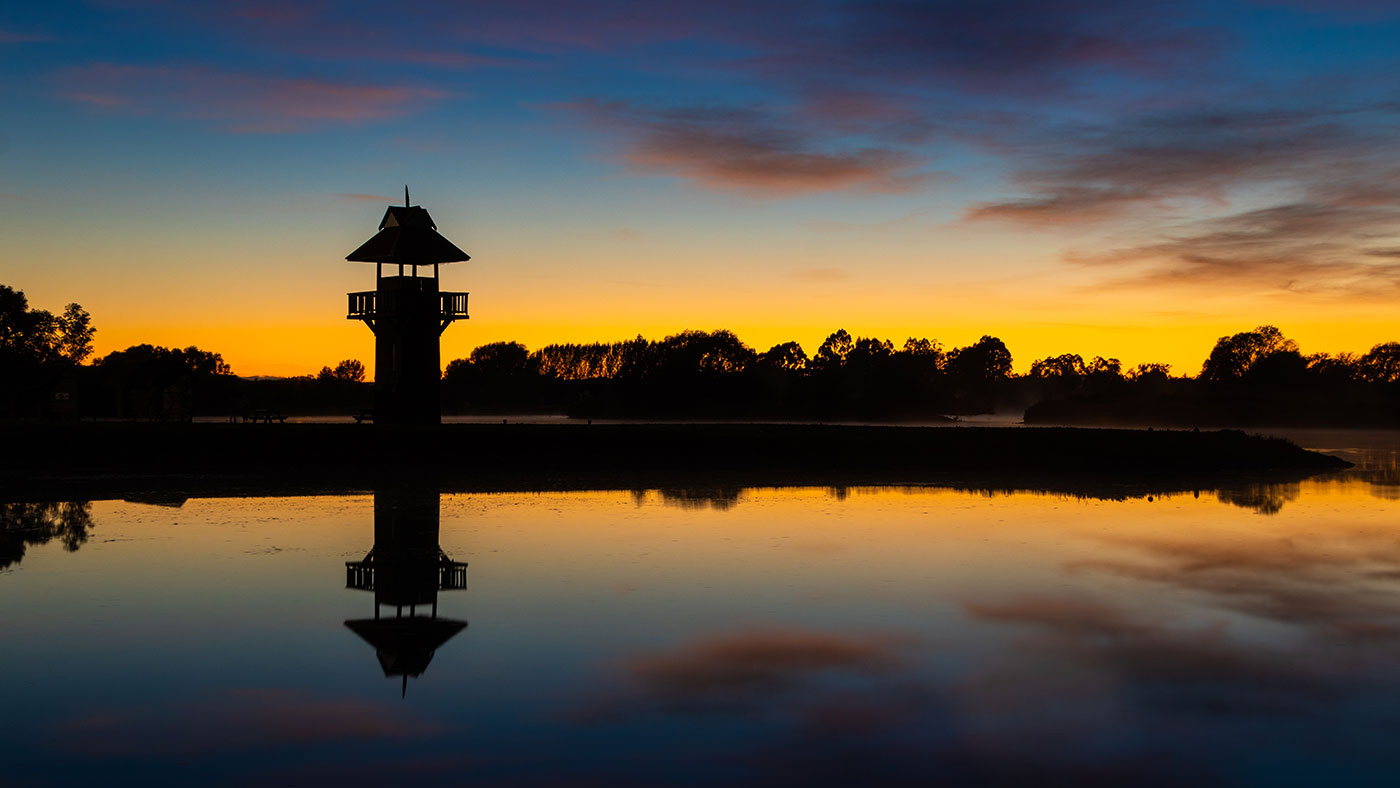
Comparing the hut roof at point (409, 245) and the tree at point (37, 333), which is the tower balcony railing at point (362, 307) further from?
the tree at point (37, 333)

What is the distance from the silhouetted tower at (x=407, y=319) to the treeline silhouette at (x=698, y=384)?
42985mm

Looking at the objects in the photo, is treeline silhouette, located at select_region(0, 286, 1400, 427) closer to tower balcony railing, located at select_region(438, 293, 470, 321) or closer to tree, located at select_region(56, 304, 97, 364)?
tree, located at select_region(56, 304, 97, 364)

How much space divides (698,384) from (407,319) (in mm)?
83879

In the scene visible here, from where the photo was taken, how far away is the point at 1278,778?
8562 millimetres

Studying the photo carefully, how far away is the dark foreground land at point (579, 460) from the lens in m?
36.2

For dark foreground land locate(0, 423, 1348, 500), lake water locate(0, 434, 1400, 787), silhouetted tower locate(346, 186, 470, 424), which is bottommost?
lake water locate(0, 434, 1400, 787)

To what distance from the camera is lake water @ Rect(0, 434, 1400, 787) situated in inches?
350

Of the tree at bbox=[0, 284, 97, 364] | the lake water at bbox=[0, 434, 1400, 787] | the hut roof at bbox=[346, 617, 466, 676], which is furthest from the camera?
the tree at bbox=[0, 284, 97, 364]

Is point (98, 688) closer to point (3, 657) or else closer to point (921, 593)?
point (3, 657)

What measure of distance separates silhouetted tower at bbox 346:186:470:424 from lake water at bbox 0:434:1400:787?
25072 millimetres

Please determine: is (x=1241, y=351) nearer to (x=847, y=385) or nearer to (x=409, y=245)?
(x=847, y=385)

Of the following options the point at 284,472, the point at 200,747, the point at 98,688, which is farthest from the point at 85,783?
the point at 284,472

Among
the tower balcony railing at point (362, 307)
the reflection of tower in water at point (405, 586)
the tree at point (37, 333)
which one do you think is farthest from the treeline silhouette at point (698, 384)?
the reflection of tower in water at point (405, 586)

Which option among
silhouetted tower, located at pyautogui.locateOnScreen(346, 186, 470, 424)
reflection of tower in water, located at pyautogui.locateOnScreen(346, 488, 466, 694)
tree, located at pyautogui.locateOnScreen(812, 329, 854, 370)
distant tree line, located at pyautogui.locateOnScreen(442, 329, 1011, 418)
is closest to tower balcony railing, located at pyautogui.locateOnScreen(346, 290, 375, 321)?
silhouetted tower, located at pyautogui.locateOnScreen(346, 186, 470, 424)
